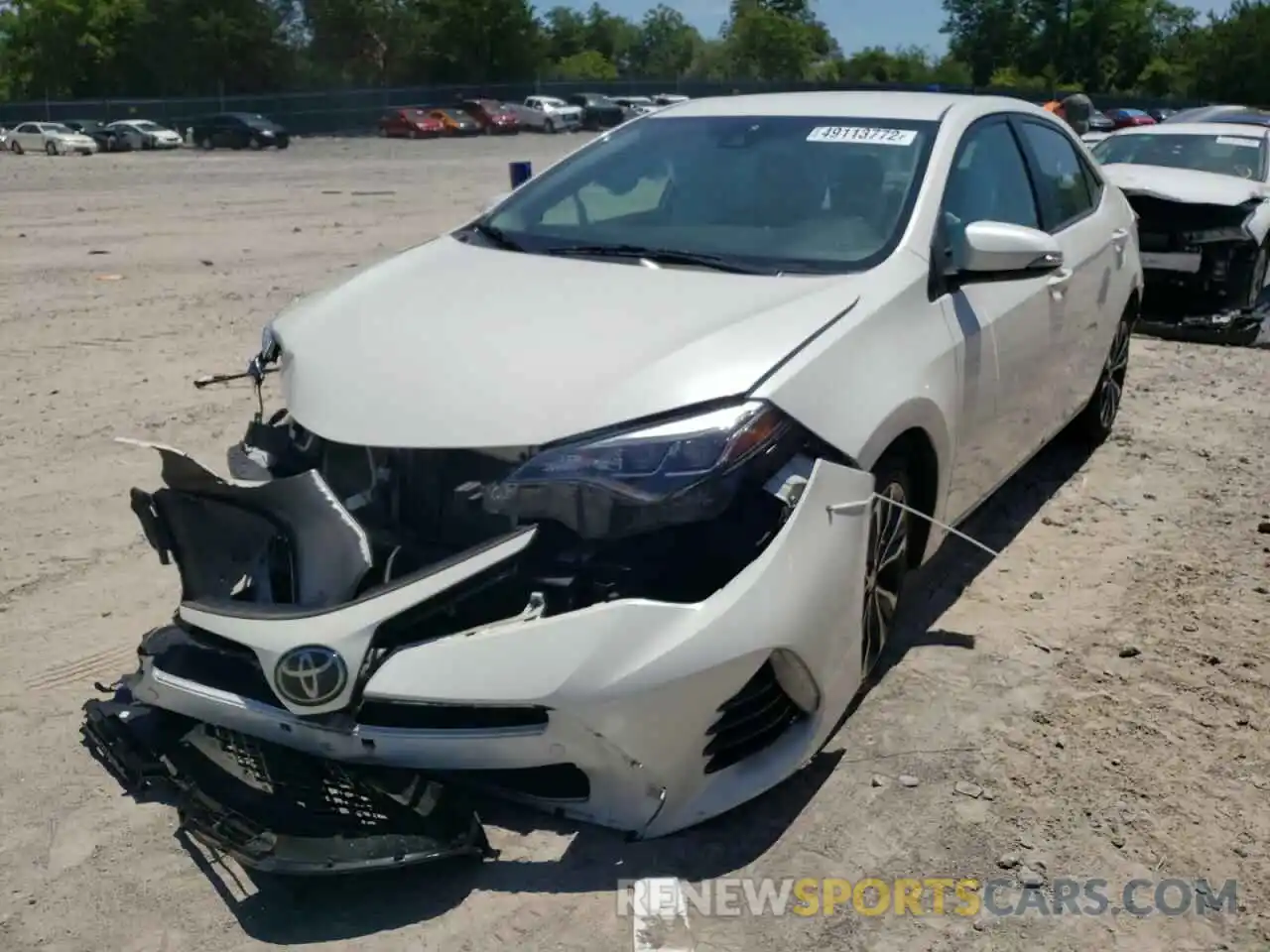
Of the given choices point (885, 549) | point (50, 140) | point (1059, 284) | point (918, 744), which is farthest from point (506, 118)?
point (918, 744)

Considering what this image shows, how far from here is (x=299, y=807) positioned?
2846 mm

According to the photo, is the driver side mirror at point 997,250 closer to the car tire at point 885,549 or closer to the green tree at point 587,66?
the car tire at point 885,549

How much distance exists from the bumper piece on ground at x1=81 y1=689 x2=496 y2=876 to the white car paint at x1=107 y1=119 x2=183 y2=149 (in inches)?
1969

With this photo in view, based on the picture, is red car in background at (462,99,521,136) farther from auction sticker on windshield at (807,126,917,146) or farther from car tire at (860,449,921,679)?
car tire at (860,449,921,679)

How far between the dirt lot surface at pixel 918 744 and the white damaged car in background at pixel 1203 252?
5.84 feet

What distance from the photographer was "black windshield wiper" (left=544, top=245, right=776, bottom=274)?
377 centimetres

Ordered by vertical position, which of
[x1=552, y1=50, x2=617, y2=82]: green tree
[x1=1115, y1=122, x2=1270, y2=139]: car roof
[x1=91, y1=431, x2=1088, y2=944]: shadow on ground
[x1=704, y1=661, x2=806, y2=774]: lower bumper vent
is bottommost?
[x1=91, y1=431, x2=1088, y2=944]: shadow on ground

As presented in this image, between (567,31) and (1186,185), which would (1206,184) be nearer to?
(1186,185)

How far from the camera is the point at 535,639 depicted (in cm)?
272

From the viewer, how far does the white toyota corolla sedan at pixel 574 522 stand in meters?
2.76

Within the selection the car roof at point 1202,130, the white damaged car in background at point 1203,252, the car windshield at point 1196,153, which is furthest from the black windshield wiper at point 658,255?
the car roof at point 1202,130

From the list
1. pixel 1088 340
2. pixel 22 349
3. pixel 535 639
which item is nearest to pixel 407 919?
pixel 535 639

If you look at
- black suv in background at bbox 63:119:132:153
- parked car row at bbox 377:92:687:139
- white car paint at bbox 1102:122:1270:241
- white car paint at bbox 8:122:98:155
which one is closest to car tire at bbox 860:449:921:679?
white car paint at bbox 1102:122:1270:241

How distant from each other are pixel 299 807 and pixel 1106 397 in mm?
4569
